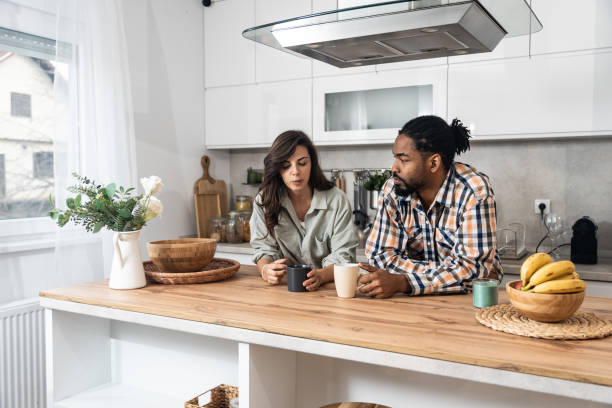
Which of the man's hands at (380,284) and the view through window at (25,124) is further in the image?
the view through window at (25,124)

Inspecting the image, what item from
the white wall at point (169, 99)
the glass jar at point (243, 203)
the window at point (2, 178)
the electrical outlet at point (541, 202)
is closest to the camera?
the window at point (2, 178)

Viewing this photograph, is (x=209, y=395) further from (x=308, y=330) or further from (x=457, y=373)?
(x=457, y=373)

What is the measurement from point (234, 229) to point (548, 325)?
7.91ft

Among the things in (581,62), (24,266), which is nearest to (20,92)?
(24,266)

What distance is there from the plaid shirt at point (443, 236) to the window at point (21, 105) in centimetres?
188

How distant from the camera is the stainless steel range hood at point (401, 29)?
1.46m

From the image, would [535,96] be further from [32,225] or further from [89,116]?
[32,225]

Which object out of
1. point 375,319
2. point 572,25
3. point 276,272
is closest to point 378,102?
point 572,25

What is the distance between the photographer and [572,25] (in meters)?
2.64

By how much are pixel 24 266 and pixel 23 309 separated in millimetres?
231

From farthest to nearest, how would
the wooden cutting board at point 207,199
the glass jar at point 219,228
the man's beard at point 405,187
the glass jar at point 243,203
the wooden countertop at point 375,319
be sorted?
1. the glass jar at point 243,203
2. the wooden cutting board at point 207,199
3. the glass jar at point 219,228
4. the man's beard at point 405,187
5. the wooden countertop at point 375,319

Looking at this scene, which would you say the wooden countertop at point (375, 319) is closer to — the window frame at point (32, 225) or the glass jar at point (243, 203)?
the window frame at point (32, 225)

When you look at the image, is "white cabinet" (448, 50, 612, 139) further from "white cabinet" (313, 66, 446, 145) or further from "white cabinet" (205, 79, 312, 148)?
"white cabinet" (205, 79, 312, 148)

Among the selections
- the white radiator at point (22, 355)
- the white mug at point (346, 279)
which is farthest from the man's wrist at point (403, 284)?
the white radiator at point (22, 355)
